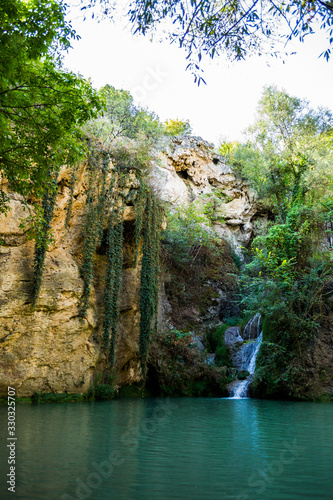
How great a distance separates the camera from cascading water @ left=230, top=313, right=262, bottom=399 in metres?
16.0

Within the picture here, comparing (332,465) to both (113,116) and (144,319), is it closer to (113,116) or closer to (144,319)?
(144,319)

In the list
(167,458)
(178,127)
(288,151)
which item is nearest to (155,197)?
(288,151)

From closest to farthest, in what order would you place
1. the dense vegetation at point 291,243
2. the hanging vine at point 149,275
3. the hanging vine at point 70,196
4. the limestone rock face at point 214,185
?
the hanging vine at point 70,196, the hanging vine at point 149,275, the dense vegetation at point 291,243, the limestone rock face at point 214,185

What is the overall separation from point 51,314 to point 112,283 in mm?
2784

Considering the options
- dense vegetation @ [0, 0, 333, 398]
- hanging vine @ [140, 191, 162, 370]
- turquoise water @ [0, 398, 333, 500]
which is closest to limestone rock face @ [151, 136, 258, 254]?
dense vegetation @ [0, 0, 333, 398]

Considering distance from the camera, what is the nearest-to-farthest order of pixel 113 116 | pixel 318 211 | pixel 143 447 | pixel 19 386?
pixel 143 447 → pixel 19 386 → pixel 318 211 → pixel 113 116

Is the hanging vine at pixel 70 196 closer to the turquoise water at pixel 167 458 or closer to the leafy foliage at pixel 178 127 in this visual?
the turquoise water at pixel 167 458

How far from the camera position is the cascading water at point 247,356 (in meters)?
16.0

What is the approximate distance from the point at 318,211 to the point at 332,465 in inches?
630

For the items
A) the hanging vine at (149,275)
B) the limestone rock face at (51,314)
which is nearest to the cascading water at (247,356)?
the hanging vine at (149,275)

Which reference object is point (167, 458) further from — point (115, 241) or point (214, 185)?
point (214, 185)

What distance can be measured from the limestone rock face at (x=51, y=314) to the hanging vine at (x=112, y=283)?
0.45 metres

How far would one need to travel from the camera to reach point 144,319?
580 inches

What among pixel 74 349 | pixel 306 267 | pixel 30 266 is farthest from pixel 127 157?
pixel 306 267
